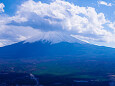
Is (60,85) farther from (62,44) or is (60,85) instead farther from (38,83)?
(62,44)

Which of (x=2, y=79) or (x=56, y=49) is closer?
(x=2, y=79)

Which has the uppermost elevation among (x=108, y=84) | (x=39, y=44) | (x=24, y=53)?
(x=39, y=44)

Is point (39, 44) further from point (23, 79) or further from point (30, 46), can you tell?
point (23, 79)

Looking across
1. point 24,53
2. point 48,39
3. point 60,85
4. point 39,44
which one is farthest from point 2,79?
point 48,39

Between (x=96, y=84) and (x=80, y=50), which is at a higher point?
(x=80, y=50)

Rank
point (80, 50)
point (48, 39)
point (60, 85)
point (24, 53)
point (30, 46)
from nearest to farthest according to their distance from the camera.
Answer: point (60, 85) → point (24, 53) → point (80, 50) → point (30, 46) → point (48, 39)

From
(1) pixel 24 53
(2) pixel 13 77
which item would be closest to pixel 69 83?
(2) pixel 13 77

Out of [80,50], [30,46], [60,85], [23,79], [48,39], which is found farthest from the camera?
[48,39]
